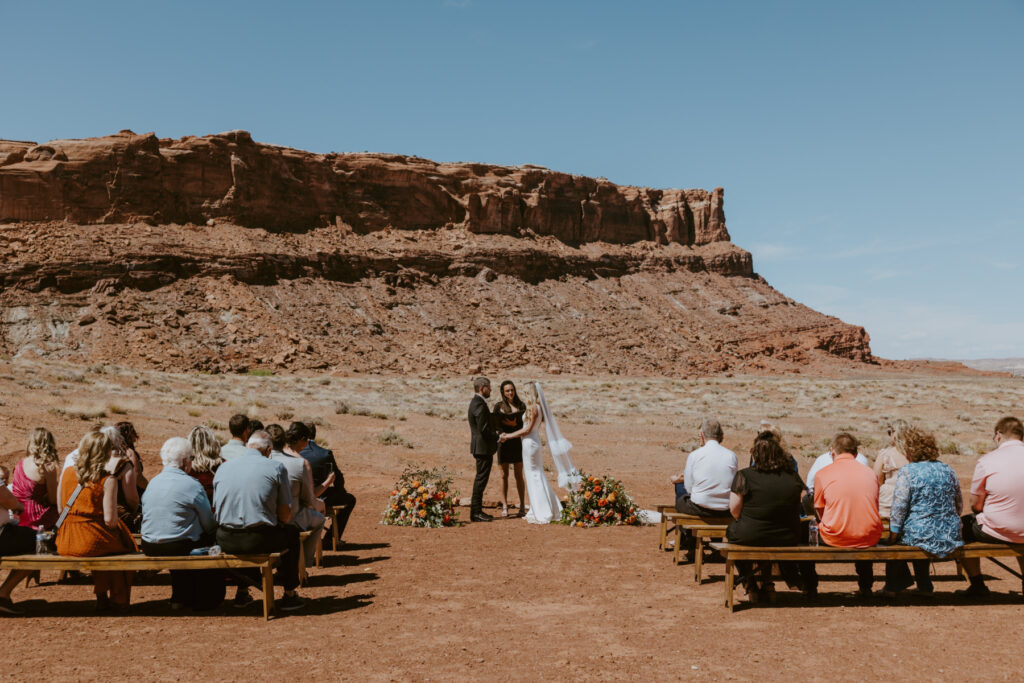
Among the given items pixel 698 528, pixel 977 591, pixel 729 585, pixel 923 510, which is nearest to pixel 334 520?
pixel 698 528

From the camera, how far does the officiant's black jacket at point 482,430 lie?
10930mm

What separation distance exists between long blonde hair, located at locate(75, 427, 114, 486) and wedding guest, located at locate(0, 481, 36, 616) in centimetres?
73

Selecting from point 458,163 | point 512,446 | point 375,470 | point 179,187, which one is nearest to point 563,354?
point 458,163

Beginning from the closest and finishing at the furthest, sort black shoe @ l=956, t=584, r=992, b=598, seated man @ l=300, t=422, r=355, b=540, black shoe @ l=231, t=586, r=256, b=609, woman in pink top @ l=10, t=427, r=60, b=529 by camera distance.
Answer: black shoe @ l=231, t=586, r=256, b=609, black shoe @ l=956, t=584, r=992, b=598, woman in pink top @ l=10, t=427, r=60, b=529, seated man @ l=300, t=422, r=355, b=540

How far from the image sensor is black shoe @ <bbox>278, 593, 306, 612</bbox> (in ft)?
21.6

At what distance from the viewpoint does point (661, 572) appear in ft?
26.3

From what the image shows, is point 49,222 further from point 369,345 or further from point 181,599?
point 181,599

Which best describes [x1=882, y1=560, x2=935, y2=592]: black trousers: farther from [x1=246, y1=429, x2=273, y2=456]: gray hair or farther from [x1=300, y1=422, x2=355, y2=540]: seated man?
[x1=300, y1=422, x2=355, y2=540]: seated man

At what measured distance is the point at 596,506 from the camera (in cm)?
1060

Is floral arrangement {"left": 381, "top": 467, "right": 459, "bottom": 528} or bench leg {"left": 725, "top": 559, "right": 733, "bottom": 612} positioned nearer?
bench leg {"left": 725, "top": 559, "right": 733, "bottom": 612}

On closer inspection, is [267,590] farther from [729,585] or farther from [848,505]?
[848,505]

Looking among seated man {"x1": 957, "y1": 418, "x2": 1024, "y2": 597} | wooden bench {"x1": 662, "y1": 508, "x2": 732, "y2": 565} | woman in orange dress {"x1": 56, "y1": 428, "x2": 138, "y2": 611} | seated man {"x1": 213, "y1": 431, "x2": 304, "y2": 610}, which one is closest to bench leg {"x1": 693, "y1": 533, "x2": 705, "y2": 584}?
wooden bench {"x1": 662, "y1": 508, "x2": 732, "y2": 565}

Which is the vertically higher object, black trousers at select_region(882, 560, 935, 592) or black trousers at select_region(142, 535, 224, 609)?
black trousers at select_region(882, 560, 935, 592)

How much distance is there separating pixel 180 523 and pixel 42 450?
1.85 m
